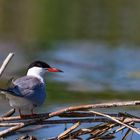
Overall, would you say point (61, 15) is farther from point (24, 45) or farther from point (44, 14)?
point (24, 45)

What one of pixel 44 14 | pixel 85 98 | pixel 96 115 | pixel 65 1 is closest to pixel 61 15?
pixel 44 14

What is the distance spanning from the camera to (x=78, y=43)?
19.2 m

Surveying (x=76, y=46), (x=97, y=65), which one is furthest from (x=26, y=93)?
(x=76, y=46)

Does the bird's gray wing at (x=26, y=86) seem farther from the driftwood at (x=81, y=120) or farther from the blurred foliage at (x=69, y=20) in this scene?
the blurred foliage at (x=69, y=20)

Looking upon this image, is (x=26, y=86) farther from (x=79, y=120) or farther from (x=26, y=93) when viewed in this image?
(x=79, y=120)

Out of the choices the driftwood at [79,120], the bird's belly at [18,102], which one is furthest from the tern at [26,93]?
the driftwood at [79,120]

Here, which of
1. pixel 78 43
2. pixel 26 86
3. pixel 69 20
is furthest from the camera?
pixel 69 20

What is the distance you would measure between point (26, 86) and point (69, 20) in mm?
16529

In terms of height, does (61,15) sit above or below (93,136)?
above

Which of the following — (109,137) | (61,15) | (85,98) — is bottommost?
(109,137)

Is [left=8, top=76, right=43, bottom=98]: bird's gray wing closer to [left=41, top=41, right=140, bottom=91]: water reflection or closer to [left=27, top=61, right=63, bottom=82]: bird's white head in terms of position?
[left=27, top=61, right=63, bottom=82]: bird's white head

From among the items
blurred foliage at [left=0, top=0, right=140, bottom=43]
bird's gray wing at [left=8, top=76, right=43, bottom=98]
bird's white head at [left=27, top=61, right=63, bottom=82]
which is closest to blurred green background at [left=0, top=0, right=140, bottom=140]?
blurred foliage at [left=0, top=0, right=140, bottom=43]

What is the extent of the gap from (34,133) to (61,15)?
16.4 m

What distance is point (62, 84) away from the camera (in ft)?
43.1
